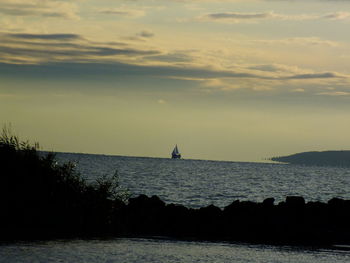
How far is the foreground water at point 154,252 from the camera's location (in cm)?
3010

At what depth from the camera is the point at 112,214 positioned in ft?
127

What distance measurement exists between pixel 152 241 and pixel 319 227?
10988 mm

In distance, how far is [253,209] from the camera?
141ft

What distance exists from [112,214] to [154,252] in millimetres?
6651

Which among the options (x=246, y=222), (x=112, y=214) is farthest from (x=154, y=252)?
(x=246, y=222)

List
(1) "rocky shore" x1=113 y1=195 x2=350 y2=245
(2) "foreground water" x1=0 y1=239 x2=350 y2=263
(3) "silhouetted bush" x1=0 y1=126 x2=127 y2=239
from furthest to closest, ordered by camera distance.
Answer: (1) "rocky shore" x1=113 y1=195 x2=350 y2=245, (3) "silhouetted bush" x1=0 y1=126 x2=127 y2=239, (2) "foreground water" x1=0 y1=239 x2=350 y2=263

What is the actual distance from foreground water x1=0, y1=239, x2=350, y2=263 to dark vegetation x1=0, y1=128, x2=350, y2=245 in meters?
2.53

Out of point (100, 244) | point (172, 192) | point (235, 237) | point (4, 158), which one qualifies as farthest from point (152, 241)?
point (172, 192)

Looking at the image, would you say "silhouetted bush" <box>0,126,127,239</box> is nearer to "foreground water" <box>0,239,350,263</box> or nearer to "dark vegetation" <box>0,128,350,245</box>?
"dark vegetation" <box>0,128,350,245</box>

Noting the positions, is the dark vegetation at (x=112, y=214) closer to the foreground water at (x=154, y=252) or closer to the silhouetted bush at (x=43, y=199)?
the silhouetted bush at (x=43, y=199)

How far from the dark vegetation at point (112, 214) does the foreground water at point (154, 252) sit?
2533 mm

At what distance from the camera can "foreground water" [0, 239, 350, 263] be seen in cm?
3010

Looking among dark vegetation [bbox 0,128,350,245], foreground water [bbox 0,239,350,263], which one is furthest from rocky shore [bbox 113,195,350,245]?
foreground water [bbox 0,239,350,263]

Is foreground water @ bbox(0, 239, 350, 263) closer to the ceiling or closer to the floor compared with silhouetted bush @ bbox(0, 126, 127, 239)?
closer to the floor
